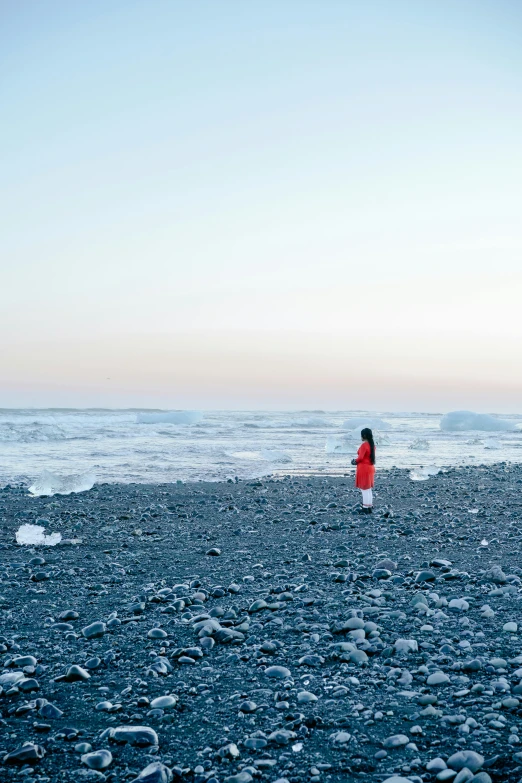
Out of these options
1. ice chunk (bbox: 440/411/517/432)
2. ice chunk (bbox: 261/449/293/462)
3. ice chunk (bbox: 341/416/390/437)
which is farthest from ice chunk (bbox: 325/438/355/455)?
ice chunk (bbox: 440/411/517/432)

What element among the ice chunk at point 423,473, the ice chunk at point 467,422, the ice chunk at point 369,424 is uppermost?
the ice chunk at point 467,422

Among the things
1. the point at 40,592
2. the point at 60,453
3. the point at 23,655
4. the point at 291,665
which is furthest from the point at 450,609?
the point at 60,453

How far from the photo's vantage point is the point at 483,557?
7.41 metres

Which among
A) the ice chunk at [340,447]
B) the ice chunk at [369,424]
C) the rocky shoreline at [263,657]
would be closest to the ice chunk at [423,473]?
the ice chunk at [340,447]

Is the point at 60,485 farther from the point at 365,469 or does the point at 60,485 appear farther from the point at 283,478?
the point at 365,469

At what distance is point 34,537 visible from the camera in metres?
8.65

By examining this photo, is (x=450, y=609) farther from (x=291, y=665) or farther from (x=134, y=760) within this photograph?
(x=134, y=760)

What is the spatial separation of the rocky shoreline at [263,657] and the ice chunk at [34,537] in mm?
224

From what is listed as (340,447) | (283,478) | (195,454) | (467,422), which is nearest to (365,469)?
(283,478)

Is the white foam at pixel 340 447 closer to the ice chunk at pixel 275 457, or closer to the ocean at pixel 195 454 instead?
the ocean at pixel 195 454

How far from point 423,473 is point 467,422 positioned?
25.8 metres

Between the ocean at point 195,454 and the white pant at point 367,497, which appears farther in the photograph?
the ocean at point 195,454

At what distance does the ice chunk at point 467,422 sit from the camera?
41.0m

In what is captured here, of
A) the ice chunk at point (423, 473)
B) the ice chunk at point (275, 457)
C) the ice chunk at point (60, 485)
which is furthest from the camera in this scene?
the ice chunk at point (275, 457)
